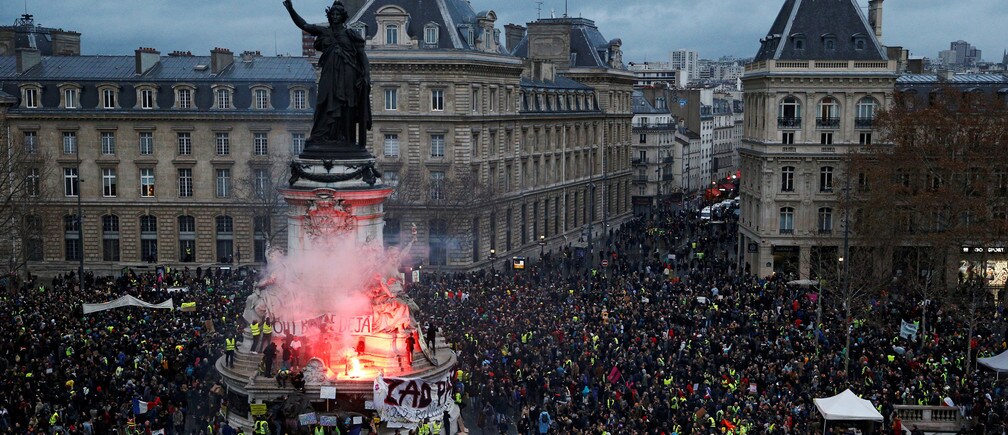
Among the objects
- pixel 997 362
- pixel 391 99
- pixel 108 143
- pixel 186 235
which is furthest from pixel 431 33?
pixel 997 362

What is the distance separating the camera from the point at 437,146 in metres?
66.4

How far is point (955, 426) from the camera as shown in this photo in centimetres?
3366

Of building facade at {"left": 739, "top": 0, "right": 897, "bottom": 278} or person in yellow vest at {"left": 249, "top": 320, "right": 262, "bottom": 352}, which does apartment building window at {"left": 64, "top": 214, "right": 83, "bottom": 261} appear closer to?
building facade at {"left": 739, "top": 0, "right": 897, "bottom": 278}

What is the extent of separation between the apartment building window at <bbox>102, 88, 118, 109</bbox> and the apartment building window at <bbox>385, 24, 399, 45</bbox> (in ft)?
54.3

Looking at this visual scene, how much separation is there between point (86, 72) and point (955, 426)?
54470 millimetres

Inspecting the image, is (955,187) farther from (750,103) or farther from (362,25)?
(362,25)

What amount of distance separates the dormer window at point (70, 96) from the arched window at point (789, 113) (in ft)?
131

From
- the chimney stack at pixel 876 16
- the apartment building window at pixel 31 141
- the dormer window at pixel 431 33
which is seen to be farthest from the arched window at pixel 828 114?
the apartment building window at pixel 31 141

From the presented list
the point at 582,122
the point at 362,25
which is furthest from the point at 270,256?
the point at 582,122

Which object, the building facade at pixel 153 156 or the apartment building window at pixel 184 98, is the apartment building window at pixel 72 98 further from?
the apartment building window at pixel 184 98

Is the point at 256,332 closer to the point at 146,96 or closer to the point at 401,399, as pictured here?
the point at 401,399

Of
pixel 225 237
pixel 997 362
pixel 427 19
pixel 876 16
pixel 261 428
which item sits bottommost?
pixel 997 362

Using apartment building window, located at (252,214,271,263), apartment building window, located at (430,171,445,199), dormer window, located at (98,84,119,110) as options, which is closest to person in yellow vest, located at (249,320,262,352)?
apartment building window, located at (430,171,445,199)

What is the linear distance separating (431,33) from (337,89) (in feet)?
113
